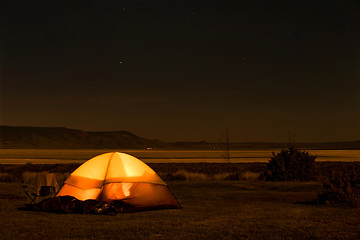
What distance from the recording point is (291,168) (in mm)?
30719

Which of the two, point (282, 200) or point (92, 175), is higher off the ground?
point (92, 175)

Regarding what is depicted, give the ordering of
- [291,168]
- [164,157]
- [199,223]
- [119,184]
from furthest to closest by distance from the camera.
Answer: [164,157] → [291,168] → [119,184] → [199,223]

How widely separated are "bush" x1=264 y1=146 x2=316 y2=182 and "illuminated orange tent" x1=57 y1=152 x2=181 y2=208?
50.1 ft

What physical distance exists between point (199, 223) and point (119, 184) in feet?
12.9

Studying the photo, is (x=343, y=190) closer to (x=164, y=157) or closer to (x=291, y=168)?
(x=291, y=168)

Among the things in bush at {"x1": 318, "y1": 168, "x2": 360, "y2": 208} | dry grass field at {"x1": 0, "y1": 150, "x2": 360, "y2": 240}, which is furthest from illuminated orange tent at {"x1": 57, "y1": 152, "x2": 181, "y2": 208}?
bush at {"x1": 318, "y1": 168, "x2": 360, "y2": 208}

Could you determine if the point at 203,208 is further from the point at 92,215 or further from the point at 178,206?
the point at 92,215

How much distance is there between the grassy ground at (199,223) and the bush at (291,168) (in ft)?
37.7

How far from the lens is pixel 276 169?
101 feet

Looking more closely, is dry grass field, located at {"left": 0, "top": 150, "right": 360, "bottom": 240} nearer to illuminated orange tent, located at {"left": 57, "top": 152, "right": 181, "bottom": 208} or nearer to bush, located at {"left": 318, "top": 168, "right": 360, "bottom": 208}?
bush, located at {"left": 318, "top": 168, "right": 360, "bottom": 208}

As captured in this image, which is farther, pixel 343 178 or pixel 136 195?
pixel 343 178

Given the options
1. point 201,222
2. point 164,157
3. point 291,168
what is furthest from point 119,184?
point 164,157

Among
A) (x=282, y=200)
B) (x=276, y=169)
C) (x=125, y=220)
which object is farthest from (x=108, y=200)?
(x=276, y=169)

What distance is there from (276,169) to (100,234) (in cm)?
2091
